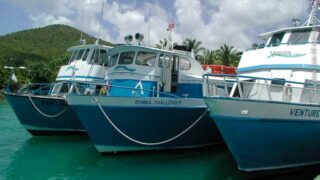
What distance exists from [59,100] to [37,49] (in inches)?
3265

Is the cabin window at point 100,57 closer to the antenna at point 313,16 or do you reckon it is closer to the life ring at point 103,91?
the life ring at point 103,91

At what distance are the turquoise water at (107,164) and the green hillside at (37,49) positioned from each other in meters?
38.7

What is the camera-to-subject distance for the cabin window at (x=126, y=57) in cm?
1395

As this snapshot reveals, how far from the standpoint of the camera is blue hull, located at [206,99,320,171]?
9.60 meters

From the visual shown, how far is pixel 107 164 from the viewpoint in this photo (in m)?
12.4

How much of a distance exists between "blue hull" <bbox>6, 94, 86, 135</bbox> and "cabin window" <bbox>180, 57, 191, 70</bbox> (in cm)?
549

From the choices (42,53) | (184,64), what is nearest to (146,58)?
(184,64)

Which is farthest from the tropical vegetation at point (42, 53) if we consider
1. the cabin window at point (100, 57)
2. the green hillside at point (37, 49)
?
the cabin window at point (100, 57)

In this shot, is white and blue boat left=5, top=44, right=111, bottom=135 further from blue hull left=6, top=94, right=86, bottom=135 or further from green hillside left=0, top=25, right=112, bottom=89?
green hillside left=0, top=25, right=112, bottom=89

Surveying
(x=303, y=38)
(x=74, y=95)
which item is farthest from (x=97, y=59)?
(x=303, y=38)

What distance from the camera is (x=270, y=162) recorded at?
1016 cm

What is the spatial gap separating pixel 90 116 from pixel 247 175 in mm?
5381

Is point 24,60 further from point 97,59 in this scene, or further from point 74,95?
point 74,95

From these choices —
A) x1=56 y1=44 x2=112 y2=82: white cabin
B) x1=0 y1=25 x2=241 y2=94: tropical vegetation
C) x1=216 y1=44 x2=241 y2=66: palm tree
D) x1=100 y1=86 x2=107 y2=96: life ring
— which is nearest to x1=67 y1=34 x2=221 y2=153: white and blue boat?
x1=100 y1=86 x2=107 y2=96: life ring
